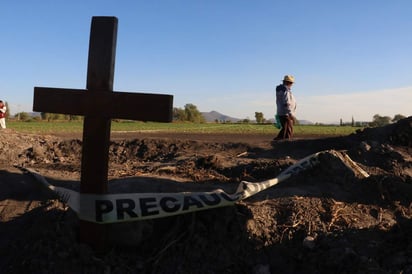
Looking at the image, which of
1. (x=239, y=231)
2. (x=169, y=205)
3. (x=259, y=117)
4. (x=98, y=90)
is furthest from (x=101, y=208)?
(x=259, y=117)

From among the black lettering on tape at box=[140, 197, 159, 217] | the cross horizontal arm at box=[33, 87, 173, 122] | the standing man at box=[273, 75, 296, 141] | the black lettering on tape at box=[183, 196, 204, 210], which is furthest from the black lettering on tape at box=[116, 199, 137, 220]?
the standing man at box=[273, 75, 296, 141]

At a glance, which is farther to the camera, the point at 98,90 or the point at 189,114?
the point at 189,114

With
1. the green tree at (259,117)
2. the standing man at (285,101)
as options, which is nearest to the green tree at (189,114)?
the green tree at (259,117)

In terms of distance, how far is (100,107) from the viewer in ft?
13.6

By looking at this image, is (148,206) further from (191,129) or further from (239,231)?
(191,129)

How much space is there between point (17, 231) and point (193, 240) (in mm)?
1809

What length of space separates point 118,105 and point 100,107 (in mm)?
176

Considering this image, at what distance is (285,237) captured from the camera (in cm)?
461

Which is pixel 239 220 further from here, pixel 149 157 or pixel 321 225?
pixel 149 157

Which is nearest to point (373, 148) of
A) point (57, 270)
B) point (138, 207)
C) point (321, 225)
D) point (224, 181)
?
point (224, 181)

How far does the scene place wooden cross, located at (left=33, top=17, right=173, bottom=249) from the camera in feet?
13.4

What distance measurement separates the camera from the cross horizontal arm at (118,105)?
4039 mm

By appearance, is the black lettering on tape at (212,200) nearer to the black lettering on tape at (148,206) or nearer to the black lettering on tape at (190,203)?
the black lettering on tape at (190,203)

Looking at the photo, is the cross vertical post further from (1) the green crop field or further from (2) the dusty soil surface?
(1) the green crop field
